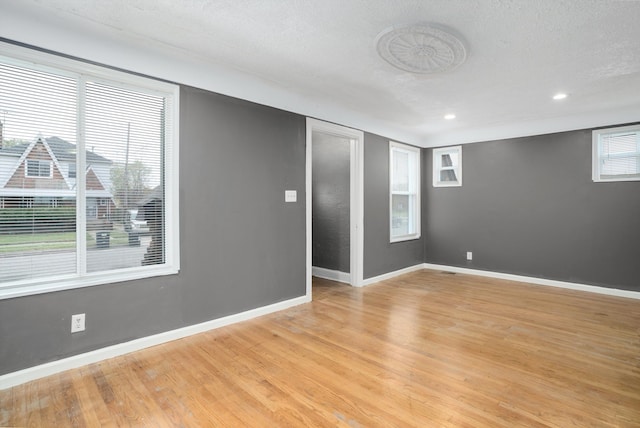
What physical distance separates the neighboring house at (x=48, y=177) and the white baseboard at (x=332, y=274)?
3.27m

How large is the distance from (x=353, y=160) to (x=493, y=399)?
3340mm

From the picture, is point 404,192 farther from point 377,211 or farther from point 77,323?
point 77,323

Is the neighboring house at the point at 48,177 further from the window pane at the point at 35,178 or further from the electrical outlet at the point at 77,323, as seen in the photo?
the electrical outlet at the point at 77,323

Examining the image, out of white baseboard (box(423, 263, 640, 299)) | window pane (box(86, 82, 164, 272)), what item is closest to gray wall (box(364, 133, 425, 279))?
white baseboard (box(423, 263, 640, 299))

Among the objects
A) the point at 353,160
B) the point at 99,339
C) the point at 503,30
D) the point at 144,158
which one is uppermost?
the point at 503,30

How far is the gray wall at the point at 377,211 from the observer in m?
4.85

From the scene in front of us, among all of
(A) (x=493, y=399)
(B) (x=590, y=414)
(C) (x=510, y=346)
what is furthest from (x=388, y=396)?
(C) (x=510, y=346)

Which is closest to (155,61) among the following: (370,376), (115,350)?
(115,350)

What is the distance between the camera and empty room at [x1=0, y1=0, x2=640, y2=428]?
2049 millimetres

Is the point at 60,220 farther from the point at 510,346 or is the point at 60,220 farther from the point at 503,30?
the point at 510,346

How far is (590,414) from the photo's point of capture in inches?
73.6

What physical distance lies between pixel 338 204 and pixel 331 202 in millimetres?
152

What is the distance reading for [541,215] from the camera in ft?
15.8

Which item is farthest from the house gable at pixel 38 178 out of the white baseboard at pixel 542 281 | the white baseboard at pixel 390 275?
the white baseboard at pixel 542 281
